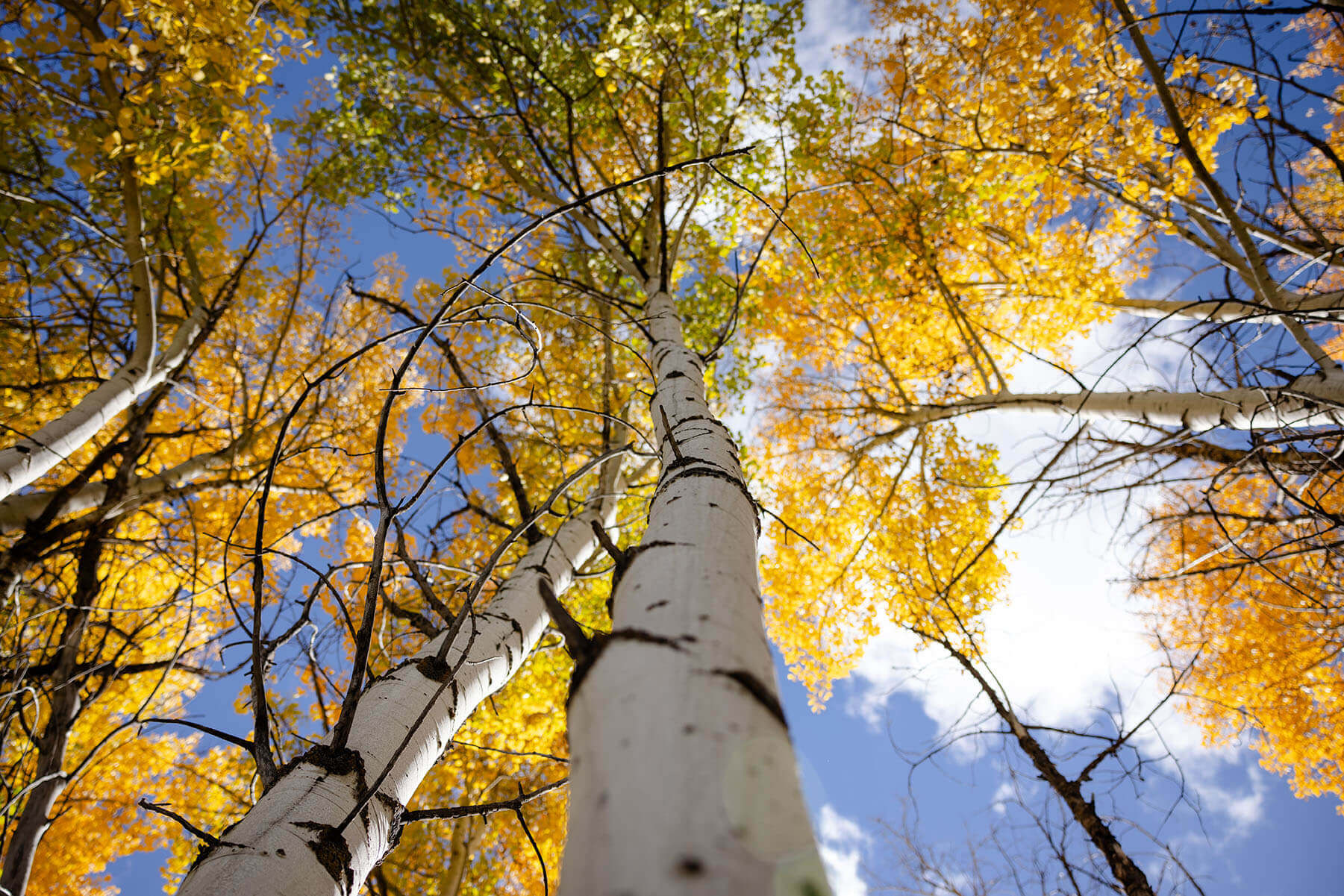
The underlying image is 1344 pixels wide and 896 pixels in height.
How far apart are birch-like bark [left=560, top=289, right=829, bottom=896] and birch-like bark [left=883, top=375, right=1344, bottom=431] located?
2647 millimetres

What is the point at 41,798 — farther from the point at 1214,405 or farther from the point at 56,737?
the point at 1214,405

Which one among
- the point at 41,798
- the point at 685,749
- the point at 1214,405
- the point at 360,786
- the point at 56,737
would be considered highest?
the point at 1214,405

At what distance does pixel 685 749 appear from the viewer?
1.70 feet

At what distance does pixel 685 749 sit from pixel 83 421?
13.3 feet

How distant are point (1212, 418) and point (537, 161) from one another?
4837 mm

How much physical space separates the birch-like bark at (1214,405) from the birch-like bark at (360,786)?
2.93 m

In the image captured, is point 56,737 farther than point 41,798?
Yes

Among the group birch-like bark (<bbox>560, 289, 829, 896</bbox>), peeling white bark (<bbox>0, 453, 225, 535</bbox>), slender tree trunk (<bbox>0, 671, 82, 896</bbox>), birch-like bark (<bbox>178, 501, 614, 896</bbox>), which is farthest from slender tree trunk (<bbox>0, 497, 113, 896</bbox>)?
birch-like bark (<bbox>560, 289, 829, 896</bbox>)

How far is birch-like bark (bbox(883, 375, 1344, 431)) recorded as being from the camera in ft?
8.18

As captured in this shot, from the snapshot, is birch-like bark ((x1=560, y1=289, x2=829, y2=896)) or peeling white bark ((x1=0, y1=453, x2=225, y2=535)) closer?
birch-like bark ((x1=560, y1=289, x2=829, y2=896))

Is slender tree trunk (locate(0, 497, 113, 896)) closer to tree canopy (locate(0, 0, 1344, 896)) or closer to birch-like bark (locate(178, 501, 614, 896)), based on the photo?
tree canopy (locate(0, 0, 1344, 896))

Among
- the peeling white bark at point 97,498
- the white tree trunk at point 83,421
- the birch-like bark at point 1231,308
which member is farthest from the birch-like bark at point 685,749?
the peeling white bark at point 97,498

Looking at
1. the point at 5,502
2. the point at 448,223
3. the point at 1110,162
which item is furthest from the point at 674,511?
the point at 1110,162

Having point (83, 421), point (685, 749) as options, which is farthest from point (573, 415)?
point (685, 749)
